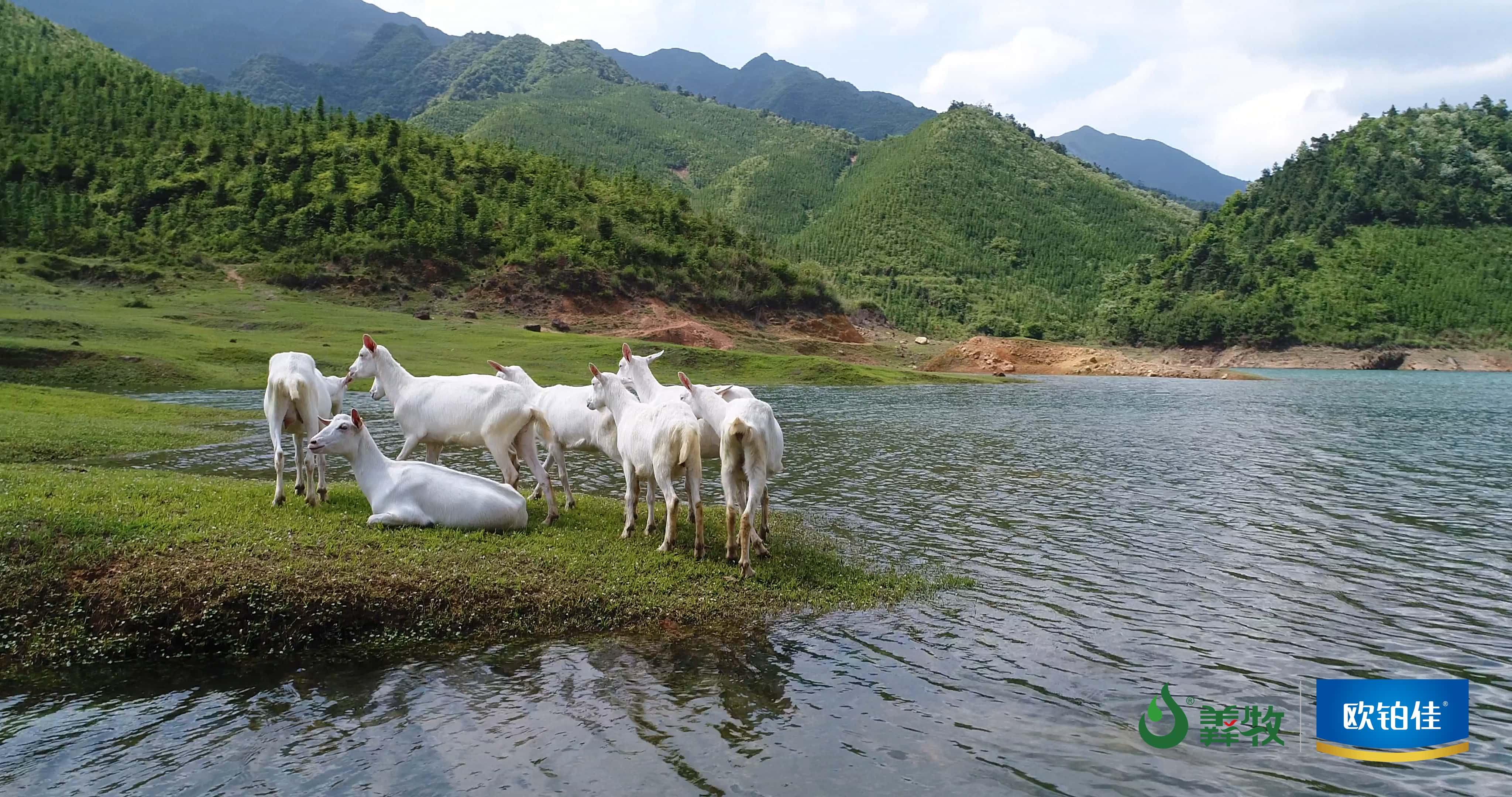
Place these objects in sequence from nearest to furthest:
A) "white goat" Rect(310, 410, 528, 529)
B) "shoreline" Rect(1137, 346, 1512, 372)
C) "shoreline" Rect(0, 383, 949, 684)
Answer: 1. "shoreline" Rect(0, 383, 949, 684)
2. "white goat" Rect(310, 410, 528, 529)
3. "shoreline" Rect(1137, 346, 1512, 372)

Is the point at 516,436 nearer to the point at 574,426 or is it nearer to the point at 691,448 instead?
the point at 574,426

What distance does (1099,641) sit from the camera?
10.0 m

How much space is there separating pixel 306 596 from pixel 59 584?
2406 mm

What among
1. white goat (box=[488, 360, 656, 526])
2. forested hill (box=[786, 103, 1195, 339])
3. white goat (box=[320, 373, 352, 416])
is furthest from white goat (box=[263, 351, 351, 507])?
forested hill (box=[786, 103, 1195, 339])

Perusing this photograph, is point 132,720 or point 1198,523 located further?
point 1198,523

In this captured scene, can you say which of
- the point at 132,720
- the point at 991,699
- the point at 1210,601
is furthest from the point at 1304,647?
the point at 132,720

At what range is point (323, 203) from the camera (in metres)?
79.7

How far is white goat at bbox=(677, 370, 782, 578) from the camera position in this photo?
11.4 meters

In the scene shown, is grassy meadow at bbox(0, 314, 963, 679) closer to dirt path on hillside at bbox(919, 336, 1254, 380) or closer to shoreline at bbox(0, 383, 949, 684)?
shoreline at bbox(0, 383, 949, 684)

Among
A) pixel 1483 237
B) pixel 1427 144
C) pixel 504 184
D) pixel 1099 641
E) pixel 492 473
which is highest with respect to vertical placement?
pixel 1427 144

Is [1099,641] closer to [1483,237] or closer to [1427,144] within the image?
Result: [1483,237]

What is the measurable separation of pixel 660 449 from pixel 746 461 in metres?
→ 1.16

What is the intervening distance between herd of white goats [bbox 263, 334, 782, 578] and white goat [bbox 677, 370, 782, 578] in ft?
0.07

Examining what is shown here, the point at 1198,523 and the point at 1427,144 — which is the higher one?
the point at 1427,144
